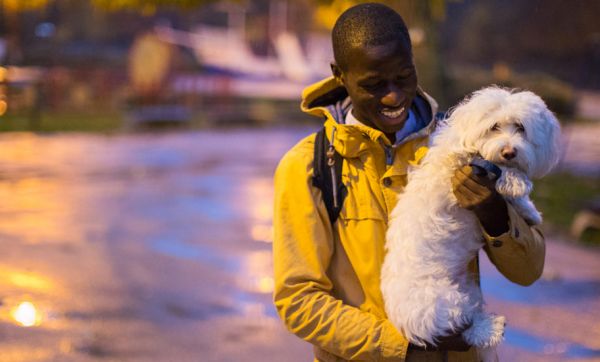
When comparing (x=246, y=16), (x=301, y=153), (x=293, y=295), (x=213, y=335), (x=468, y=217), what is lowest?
(x=213, y=335)

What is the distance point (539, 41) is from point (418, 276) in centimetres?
2242

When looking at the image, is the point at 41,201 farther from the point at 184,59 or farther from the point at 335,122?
the point at 184,59

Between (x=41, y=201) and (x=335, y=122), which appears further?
(x=41, y=201)

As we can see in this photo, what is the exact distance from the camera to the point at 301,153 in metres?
2.35

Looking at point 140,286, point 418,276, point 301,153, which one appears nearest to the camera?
point 418,276

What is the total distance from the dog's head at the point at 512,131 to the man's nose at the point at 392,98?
0.17 metres

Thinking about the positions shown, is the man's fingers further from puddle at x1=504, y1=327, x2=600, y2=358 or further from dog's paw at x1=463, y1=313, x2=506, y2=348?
puddle at x1=504, y1=327, x2=600, y2=358

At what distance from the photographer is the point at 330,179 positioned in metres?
2.30

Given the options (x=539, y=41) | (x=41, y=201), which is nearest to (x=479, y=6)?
(x=539, y=41)

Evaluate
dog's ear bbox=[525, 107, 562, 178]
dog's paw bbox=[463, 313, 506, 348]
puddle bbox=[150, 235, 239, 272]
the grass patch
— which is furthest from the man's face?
the grass patch

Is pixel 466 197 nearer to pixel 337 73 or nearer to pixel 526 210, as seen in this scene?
pixel 526 210

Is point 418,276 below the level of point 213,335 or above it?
above

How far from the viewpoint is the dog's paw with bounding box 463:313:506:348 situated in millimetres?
2203

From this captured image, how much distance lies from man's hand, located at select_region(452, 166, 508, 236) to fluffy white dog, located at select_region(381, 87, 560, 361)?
0.03m
